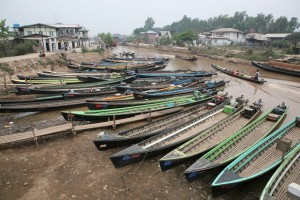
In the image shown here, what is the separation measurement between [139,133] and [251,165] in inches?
207

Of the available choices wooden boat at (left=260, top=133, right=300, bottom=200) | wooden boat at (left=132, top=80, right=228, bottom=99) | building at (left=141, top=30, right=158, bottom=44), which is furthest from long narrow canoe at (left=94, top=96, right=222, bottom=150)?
building at (left=141, top=30, right=158, bottom=44)

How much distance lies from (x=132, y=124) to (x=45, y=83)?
13556 mm

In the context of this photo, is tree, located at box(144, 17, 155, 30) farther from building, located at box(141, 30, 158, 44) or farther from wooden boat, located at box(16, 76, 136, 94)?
wooden boat, located at box(16, 76, 136, 94)

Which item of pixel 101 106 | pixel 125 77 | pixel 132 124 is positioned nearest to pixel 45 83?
pixel 125 77

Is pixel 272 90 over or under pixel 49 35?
under

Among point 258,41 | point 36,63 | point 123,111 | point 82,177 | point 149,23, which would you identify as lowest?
point 82,177

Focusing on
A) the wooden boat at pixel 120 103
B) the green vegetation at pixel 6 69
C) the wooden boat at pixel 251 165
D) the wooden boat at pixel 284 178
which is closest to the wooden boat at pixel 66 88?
the wooden boat at pixel 120 103

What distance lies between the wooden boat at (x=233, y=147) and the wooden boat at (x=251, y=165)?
307 millimetres

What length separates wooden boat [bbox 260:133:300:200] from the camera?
6.77 metres

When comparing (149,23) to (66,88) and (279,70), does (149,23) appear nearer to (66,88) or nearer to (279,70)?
Result: (279,70)

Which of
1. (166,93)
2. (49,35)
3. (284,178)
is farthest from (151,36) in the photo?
(284,178)

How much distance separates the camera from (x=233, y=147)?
9.73 m

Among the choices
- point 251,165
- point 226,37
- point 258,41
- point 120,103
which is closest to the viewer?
point 251,165

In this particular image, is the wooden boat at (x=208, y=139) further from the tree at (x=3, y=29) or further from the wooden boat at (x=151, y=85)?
the tree at (x=3, y=29)
